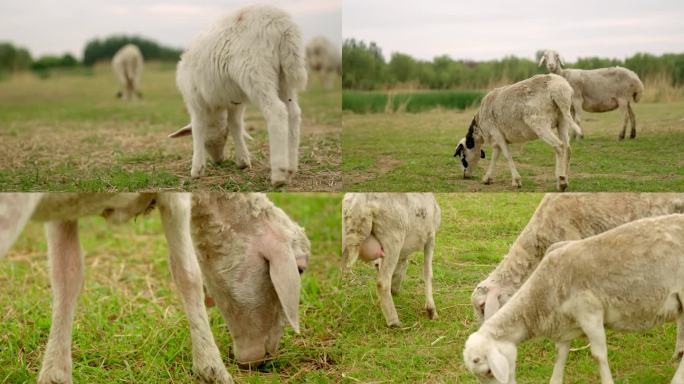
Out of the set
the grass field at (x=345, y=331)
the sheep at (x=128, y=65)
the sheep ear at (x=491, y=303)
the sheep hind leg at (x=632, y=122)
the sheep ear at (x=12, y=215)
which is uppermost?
the sheep at (x=128, y=65)

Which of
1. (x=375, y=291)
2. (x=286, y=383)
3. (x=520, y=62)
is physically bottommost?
(x=286, y=383)

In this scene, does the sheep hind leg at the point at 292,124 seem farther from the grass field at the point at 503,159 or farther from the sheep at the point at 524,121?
the sheep at the point at 524,121

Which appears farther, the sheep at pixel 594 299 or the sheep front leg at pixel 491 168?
the sheep front leg at pixel 491 168

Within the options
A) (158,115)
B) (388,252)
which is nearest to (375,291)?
(388,252)

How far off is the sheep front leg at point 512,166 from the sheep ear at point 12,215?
2.58 metres

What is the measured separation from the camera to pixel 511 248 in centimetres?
520

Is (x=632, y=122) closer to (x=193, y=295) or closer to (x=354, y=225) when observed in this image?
(x=354, y=225)

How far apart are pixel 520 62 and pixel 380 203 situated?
1216mm

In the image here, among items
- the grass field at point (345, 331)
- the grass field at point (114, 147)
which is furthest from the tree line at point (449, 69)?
the grass field at point (345, 331)

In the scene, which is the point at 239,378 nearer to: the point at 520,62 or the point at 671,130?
the point at 520,62

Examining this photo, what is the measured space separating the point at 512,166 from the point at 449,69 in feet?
2.16

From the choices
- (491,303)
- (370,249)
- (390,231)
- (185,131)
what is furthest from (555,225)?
(185,131)

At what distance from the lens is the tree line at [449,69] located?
15.5 feet

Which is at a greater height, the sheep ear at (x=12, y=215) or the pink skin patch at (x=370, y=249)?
the sheep ear at (x=12, y=215)
